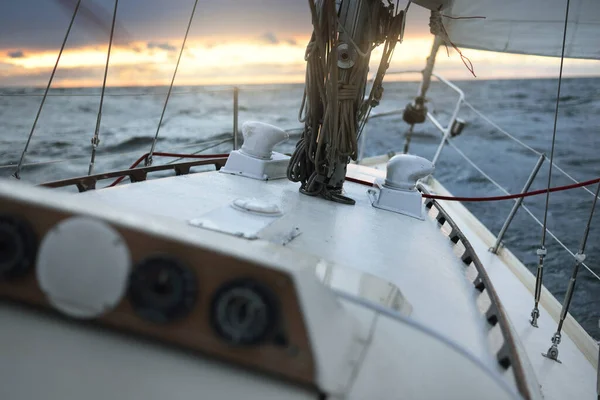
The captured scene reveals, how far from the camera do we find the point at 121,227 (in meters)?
0.80

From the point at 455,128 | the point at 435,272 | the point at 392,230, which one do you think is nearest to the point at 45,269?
the point at 435,272

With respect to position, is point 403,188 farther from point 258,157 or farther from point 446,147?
point 446,147

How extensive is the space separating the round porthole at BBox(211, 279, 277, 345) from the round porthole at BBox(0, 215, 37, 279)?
1.09 ft

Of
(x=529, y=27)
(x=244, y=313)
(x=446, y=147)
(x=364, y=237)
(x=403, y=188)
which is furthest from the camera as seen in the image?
(x=446, y=147)

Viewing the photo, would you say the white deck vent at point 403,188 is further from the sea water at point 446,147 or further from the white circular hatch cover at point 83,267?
the white circular hatch cover at point 83,267

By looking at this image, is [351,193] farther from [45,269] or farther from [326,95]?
[45,269]

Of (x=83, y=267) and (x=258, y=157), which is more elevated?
(x=83, y=267)

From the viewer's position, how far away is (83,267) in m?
0.80

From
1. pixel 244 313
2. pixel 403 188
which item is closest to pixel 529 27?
pixel 403 188

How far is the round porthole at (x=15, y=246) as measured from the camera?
0.81 meters

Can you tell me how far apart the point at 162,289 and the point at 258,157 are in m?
1.86

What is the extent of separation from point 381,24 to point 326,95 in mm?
468

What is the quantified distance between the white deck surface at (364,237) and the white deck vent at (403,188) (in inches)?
2.8

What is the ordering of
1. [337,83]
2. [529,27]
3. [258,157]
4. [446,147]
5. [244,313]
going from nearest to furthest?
[244,313] → [337,83] → [258,157] → [529,27] → [446,147]
